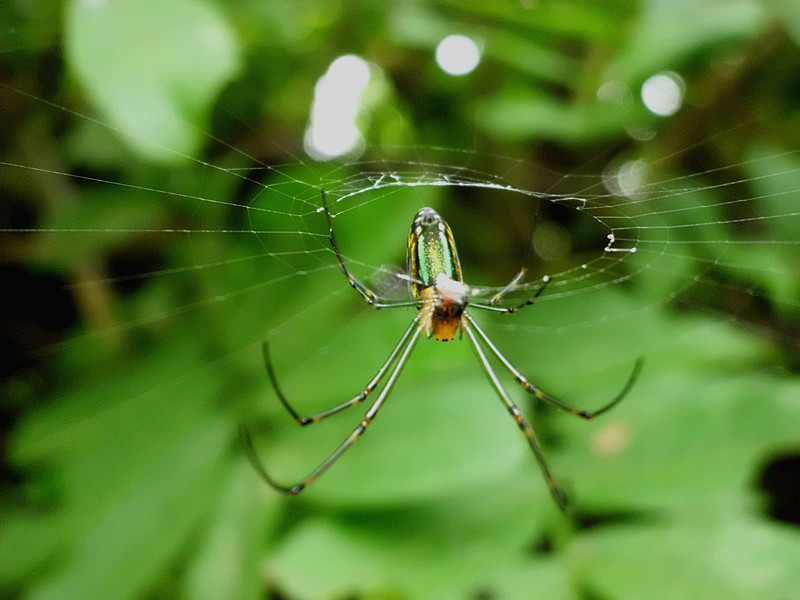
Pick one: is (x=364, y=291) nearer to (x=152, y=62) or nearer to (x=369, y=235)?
(x=369, y=235)

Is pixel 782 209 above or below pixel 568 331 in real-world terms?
above

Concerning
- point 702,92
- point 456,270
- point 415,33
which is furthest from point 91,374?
point 702,92

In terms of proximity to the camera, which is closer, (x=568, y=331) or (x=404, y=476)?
(x=404, y=476)

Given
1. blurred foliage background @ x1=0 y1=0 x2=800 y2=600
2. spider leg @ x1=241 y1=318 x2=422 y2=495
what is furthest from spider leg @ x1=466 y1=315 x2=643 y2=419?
spider leg @ x1=241 y1=318 x2=422 y2=495

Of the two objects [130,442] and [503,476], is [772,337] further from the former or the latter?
[130,442]

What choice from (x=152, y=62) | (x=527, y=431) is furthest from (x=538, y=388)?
(x=152, y=62)

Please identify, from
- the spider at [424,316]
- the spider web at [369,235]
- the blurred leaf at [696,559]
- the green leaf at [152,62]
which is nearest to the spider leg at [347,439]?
the spider at [424,316]

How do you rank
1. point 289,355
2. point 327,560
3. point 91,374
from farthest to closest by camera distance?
point 91,374
point 289,355
point 327,560
